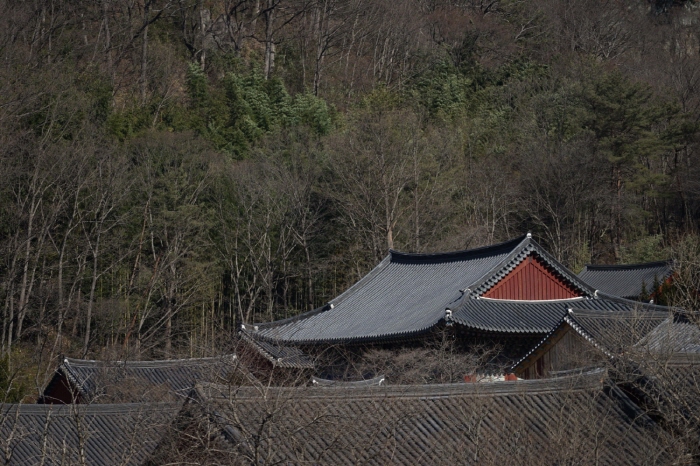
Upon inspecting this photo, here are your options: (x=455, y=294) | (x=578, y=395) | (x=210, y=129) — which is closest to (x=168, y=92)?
(x=210, y=129)

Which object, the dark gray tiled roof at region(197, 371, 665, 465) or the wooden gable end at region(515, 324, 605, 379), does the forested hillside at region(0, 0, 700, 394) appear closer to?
the wooden gable end at region(515, 324, 605, 379)

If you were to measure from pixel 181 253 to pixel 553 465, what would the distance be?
69.7 ft

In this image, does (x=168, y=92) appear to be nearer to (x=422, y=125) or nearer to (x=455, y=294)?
(x=422, y=125)

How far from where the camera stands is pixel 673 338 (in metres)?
15.9

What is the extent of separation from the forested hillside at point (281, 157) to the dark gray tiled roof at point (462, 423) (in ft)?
43.0

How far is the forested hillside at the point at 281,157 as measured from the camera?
102 feet

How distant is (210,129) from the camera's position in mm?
39500

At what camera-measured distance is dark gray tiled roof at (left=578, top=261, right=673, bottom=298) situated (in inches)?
1314

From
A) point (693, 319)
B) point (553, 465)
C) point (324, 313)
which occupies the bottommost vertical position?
point (324, 313)

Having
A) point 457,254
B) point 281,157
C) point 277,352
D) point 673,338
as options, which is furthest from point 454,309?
point 281,157

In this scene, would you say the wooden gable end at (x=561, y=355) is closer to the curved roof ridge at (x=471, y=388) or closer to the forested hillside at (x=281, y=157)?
the curved roof ridge at (x=471, y=388)

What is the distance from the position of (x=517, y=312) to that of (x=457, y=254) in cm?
360

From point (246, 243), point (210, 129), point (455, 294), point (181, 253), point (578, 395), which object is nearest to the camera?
point (578, 395)

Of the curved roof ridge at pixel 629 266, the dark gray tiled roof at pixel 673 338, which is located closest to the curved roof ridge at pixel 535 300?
the dark gray tiled roof at pixel 673 338
